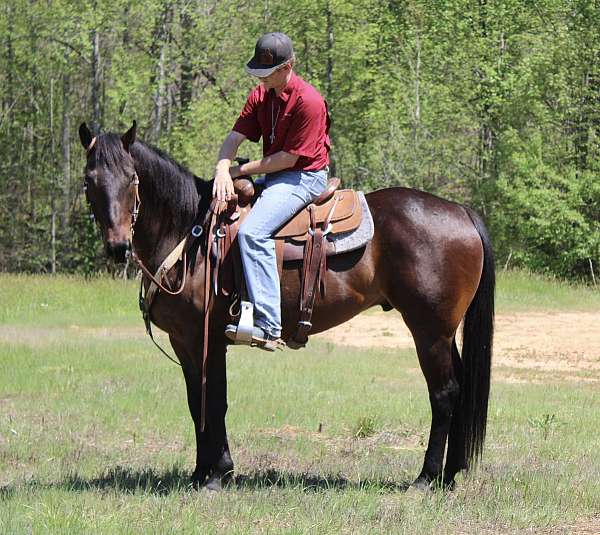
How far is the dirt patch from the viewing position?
13281 mm

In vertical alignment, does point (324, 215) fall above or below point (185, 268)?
above

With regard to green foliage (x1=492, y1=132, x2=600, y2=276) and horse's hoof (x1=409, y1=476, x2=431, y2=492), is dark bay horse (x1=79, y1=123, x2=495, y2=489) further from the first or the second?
green foliage (x1=492, y1=132, x2=600, y2=276)

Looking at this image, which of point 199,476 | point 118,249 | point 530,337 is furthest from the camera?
point 530,337

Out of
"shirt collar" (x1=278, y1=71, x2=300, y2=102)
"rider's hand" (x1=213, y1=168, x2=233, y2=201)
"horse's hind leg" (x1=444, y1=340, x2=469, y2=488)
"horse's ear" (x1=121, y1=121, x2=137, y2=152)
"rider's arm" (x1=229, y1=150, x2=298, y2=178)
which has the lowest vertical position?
"horse's hind leg" (x1=444, y1=340, x2=469, y2=488)

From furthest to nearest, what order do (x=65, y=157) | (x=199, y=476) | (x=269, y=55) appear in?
(x=65, y=157)
(x=199, y=476)
(x=269, y=55)

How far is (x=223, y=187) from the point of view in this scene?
5855 mm

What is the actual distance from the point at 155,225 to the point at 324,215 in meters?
1.03

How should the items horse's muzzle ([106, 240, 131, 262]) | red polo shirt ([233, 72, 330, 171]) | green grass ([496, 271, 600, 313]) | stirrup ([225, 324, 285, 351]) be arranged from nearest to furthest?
horse's muzzle ([106, 240, 131, 262]), stirrup ([225, 324, 285, 351]), red polo shirt ([233, 72, 330, 171]), green grass ([496, 271, 600, 313])

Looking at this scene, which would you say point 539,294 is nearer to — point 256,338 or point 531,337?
point 531,337

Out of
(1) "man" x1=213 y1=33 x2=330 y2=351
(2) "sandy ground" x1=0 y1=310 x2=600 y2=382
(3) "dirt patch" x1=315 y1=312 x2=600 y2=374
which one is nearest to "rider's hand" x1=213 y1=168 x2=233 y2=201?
(1) "man" x1=213 y1=33 x2=330 y2=351

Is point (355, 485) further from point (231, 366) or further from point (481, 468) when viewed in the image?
point (231, 366)

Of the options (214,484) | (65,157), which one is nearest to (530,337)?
(214,484)

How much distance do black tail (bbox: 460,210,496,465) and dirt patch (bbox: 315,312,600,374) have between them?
6606 mm

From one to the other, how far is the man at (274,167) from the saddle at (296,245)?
0.09 m
